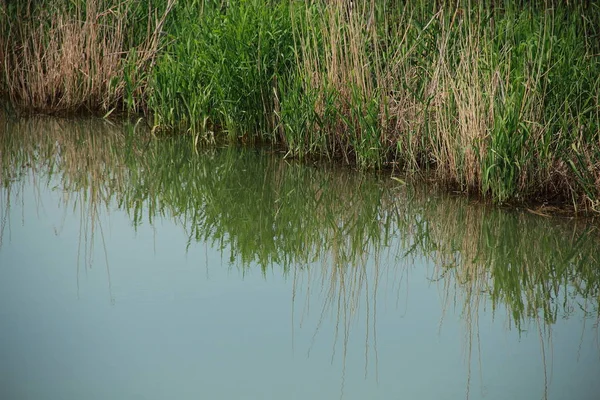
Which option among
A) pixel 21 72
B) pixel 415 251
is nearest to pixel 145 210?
pixel 415 251

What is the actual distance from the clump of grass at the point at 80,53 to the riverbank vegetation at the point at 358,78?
0.02 meters

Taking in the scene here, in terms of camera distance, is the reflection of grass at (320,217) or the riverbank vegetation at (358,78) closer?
the reflection of grass at (320,217)

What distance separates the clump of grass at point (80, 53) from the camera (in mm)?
7922

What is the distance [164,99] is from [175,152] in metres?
0.54

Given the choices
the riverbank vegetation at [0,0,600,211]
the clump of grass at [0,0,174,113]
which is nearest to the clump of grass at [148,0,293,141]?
the riverbank vegetation at [0,0,600,211]

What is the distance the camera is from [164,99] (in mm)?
7355

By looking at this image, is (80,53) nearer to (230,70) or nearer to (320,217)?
(230,70)

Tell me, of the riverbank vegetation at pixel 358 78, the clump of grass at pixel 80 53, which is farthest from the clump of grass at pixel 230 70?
the clump of grass at pixel 80 53

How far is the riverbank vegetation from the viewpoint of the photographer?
5.53m

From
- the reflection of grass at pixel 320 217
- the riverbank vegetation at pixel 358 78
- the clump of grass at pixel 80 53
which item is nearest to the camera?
the reflection of grass at pixel 320 217

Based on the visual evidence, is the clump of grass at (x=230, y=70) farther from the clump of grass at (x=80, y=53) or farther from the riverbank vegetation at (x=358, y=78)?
the clump of grass at (x=80, y=53)

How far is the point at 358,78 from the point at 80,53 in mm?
2827

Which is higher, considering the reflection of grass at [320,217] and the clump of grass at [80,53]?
the clump of grass at [80,53]

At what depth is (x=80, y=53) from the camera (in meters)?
7.97
